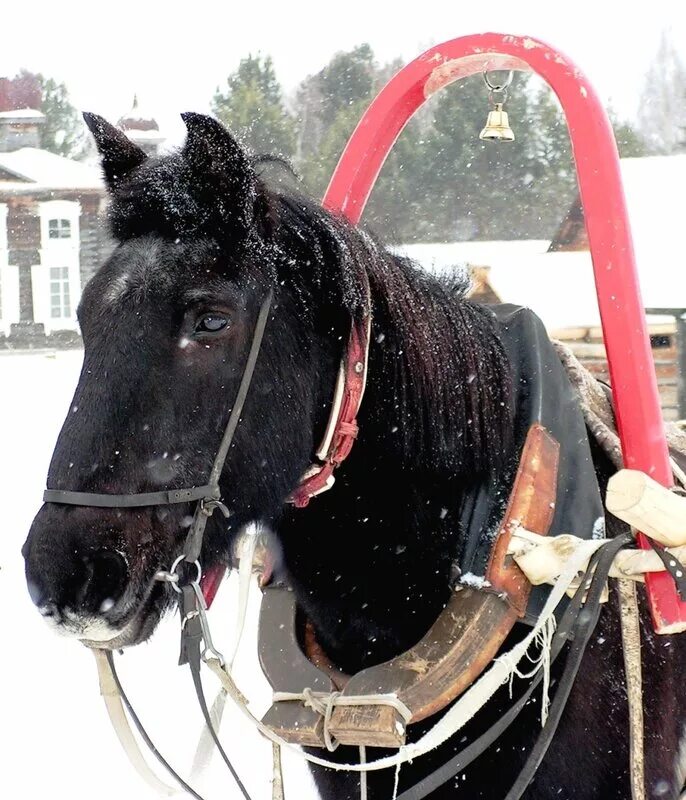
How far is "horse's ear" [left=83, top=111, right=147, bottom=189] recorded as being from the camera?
2064 millimetres

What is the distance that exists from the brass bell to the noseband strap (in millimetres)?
1135

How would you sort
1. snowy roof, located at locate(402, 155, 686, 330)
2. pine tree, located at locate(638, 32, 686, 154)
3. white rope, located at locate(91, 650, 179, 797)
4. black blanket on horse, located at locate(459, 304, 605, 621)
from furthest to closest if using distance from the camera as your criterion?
1. pine tree, located at locate(638, 32, 686, 154)
2. snowy roof, located at locate(402, 155, 686, 330)
3. white rope, located at locate(91, 650, 179, 797)
4. black blanket on horse, located at locate(459, 304, 605, 621)

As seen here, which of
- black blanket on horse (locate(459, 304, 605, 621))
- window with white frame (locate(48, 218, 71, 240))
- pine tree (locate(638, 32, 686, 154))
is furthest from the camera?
pine tree (locate(638, 32, 686, 154))

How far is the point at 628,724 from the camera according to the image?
201cm

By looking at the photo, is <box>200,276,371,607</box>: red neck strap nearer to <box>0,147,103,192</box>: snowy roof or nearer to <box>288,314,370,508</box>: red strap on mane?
<box>288,314,370,508</box>: red strap on mane

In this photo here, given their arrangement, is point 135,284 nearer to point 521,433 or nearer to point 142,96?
point 521,433

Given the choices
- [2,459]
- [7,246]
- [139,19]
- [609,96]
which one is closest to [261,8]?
[139,19]

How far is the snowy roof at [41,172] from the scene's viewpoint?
2725cm

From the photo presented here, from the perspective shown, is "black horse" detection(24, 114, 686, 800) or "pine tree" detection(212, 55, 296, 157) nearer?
"black horse" detection(24, 114, 686, 800)

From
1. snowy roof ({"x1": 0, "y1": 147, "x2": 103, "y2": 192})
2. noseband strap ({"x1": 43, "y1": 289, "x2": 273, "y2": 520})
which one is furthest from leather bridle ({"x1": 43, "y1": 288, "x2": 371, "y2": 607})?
snowy roof ({"x1": 0, "y1": 147, "x2": 103, "y2": 192})

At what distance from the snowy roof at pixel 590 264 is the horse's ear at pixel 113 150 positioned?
8.36 meters

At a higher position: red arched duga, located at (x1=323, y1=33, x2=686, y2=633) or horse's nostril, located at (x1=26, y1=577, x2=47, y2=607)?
red arched duga, located at (x1=323, y1=33, x2=686, y2=633)

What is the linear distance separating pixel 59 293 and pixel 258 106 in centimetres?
797

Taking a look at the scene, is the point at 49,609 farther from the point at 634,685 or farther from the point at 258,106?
the point at 258,106
